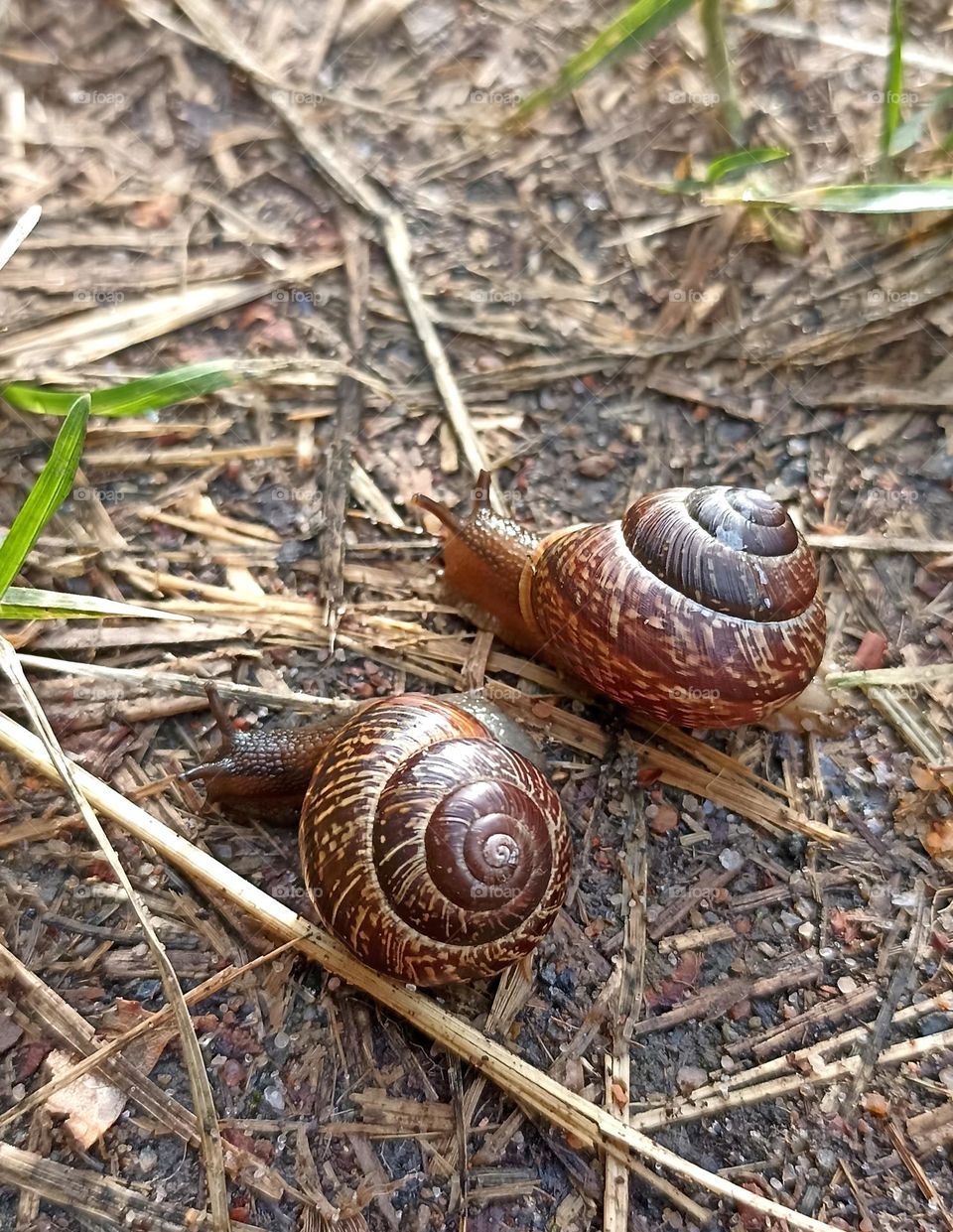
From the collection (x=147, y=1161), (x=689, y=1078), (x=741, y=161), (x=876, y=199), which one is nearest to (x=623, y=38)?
(x=741, y=161)

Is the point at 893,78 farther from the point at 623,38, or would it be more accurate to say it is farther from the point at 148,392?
the point at 148,392

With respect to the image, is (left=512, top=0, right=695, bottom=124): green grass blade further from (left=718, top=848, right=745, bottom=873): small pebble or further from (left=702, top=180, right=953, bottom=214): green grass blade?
(left=718, top=848, right=745, bottom=873): small pebble

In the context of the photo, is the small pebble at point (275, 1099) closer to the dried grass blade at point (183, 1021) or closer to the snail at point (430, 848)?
the dried grass blade at point (183, 1021)

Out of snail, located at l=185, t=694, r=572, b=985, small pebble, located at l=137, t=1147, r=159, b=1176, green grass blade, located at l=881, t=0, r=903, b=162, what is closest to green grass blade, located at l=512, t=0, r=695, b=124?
green grass blade, located at l=881, t=0, r=903, b=162

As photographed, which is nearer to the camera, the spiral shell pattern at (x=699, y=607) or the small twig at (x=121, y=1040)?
the small twig at (x=121, y=1040)

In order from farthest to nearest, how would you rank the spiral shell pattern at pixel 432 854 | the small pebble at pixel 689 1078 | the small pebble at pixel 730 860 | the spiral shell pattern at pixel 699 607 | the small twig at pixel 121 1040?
1. the small pebble at pixel 730 860
2. the spiral shell pattern at pixel 699 607
3. the small pebble at pixel 689 1078
4. the small twig at pixel 121 1040
5. the spiral shell pattern at pixel 432 854

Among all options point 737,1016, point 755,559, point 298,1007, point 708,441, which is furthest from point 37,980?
point 708,441

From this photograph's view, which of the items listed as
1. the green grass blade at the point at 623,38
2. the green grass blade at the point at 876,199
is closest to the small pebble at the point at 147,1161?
the green grass blade at the point at 876,199
